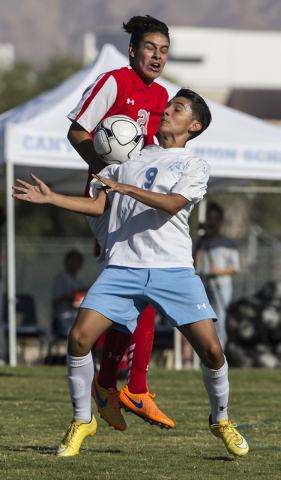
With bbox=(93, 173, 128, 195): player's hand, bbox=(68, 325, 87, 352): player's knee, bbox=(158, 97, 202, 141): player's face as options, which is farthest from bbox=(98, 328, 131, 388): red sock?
bbox=(158, 97, 202, 141): player's face

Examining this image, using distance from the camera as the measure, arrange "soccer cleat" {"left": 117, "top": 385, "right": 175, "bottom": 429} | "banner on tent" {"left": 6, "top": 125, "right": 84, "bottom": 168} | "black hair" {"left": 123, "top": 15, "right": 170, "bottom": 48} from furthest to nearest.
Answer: "banner on tent" {"left": 6, "top": 125, "right": 84, "bottom": 168}, "black hair" {"left": 123, "top": 15, "right": 170, "bottom": 48}, "soccer cleat" {"left": 117, "top": 385, "right": 175, "bottom": 429}

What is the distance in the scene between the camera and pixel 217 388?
3.20 meters

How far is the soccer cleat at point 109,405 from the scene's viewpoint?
3.39m

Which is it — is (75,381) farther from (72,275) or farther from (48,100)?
(72,275)

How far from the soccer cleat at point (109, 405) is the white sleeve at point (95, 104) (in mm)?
1405

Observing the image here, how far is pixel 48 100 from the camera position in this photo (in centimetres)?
786

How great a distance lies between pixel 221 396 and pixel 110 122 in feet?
4.90

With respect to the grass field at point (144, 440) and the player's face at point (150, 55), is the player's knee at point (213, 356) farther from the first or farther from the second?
the player's face at point (150, 55)

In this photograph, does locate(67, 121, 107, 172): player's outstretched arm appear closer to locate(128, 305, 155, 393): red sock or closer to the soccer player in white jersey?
the soccer player in white jersey

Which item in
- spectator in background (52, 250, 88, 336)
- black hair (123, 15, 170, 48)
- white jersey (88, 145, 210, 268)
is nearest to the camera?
white jersey (88, 145, 210, 268)

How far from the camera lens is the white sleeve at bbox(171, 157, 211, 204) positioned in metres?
3.13

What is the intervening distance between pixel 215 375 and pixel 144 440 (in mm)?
826

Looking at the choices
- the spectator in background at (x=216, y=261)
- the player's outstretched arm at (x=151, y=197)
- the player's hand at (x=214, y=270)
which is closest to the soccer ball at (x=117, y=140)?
the player's outstretched arm at (x=151, y=197)

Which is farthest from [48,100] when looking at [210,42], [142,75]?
[210,42]
